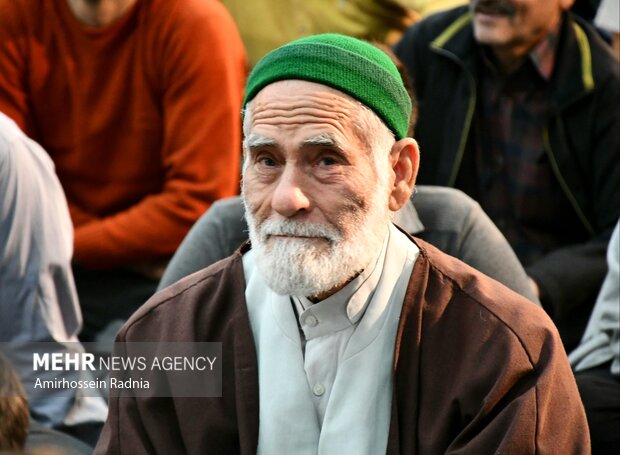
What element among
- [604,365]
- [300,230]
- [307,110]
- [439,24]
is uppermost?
[307,110]

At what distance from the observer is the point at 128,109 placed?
4.64 meters

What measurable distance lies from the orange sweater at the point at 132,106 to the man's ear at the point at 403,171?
1.78m

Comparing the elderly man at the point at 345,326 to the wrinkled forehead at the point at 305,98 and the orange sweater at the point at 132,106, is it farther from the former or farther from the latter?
the orange sweater at the point at 132,106

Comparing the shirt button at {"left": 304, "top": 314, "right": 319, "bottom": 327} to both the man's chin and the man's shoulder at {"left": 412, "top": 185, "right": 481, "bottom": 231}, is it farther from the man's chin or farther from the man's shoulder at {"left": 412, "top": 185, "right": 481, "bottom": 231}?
the man's chin

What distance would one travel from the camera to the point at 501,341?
2.64 metres

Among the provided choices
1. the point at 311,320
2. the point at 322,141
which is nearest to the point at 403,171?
the point at 322,141

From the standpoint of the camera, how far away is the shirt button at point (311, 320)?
9.12 feet

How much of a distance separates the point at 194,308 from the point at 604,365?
68.4 inches

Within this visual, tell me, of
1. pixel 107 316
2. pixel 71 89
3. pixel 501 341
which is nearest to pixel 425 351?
pixel 501 341

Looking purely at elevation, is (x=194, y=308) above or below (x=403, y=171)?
below

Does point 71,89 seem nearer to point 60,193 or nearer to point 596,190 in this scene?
point 60,193

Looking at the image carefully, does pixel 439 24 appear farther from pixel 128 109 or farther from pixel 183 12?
pixel 128 109

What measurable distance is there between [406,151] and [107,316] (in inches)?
76.8

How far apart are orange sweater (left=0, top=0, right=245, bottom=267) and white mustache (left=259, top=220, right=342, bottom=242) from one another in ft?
6.17
